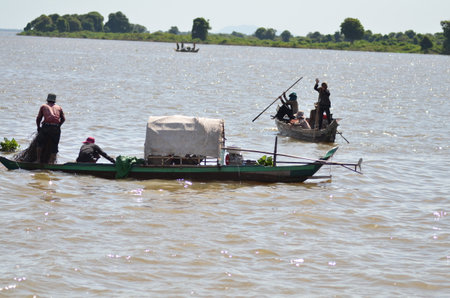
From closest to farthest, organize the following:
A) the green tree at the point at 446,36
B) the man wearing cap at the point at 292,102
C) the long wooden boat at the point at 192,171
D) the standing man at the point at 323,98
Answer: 1. the long wooden boat at the point at 192,171
2. the standing man at the point at 323,98
3. the man wearing cap at the point at 292,102
4. the green tree at the point at 446,36

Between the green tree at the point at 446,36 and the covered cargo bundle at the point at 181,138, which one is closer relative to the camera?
the covered cargo bundle at the point at 181,138

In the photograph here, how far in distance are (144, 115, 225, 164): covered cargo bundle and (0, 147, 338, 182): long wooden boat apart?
0.30 meters

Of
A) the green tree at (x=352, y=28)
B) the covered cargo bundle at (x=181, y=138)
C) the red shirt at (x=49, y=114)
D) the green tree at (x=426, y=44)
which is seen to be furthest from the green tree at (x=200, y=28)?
the covered cargo bundle at (x=181, y=138)

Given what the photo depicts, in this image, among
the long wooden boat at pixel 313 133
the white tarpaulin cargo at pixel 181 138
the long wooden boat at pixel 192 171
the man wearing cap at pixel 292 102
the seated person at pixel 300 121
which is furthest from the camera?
the man wearing cap at pixel 292 102

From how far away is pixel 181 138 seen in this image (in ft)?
53.1

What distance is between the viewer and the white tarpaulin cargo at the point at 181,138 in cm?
1616

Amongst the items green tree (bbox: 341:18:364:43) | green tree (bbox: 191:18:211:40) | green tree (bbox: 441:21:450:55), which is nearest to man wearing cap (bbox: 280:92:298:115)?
green tree (bbox: 441:21:450:55)

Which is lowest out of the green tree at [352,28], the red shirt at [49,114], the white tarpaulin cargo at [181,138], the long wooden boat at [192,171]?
the long wooden boat at [192,171]

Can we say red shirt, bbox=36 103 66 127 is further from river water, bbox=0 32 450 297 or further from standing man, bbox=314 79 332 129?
standing man, bbox=314 79 332 129

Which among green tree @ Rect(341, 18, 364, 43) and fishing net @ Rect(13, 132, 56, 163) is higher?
green tree @ Rect(341, 18, 364, 43)

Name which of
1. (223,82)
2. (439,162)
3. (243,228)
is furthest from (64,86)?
(243,228)

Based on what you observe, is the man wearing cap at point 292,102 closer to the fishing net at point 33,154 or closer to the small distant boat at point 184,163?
the small distant boat at point 184,163

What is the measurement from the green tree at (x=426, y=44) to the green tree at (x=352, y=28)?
19001mm

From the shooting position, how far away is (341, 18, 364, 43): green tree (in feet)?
585
